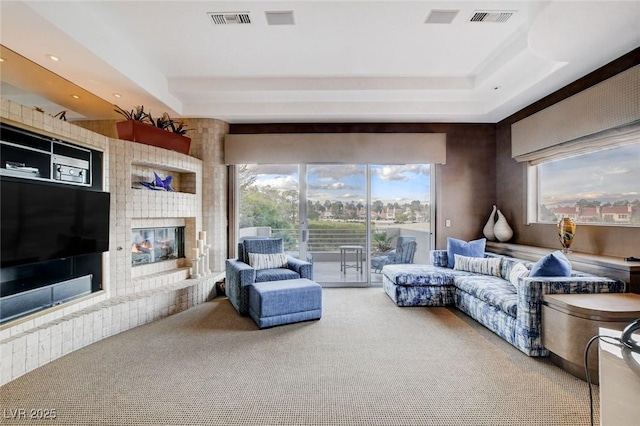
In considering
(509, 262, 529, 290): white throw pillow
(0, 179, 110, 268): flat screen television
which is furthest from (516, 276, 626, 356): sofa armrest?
(0, 179, 110, 268): flat screen television

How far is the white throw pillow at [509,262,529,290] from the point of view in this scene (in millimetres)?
3237

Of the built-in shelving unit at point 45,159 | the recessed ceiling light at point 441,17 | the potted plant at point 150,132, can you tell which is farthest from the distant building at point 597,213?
the built-in shelving unit at point 45,159

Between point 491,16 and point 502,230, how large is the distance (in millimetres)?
3022

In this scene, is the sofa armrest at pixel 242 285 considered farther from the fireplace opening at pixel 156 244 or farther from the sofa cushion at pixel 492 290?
the sofa cushion at pixel 492 290

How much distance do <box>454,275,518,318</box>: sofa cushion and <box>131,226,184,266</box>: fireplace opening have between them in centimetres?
402

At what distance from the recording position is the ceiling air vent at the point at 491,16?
8.57 feet

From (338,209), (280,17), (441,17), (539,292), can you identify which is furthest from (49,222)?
(539,292)

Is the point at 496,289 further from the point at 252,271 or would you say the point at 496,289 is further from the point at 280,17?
the point at 280,17

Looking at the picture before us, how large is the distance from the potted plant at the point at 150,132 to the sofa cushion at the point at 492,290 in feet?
13.9

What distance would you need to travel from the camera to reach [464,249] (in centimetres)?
426

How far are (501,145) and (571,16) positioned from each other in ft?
9.49

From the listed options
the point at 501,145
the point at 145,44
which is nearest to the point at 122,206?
the point at 145,44

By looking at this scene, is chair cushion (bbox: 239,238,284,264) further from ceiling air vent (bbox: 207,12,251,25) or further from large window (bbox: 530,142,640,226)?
large window (bbox: 530,142,640,226)

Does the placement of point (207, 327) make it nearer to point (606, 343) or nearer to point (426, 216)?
point (606, 343)
